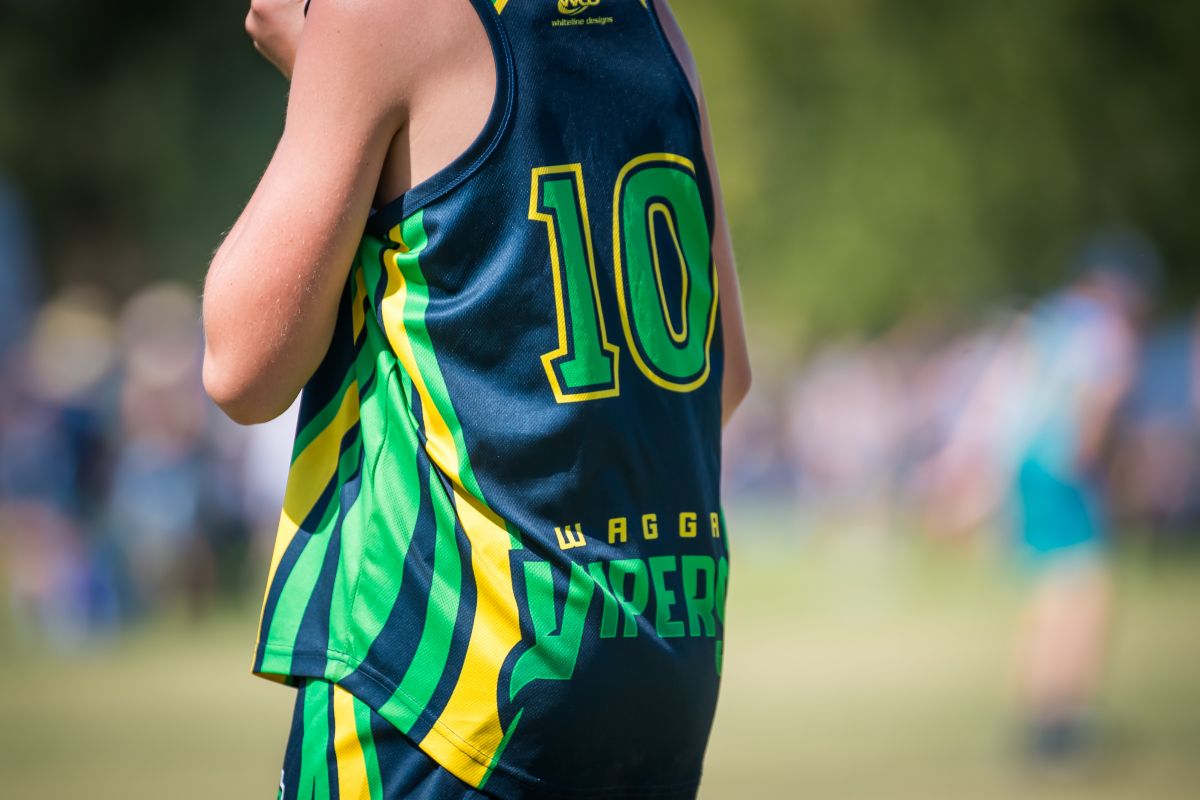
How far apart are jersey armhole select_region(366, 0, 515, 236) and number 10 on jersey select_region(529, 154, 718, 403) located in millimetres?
75

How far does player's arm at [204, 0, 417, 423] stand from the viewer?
1.66 m

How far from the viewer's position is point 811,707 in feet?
26.5

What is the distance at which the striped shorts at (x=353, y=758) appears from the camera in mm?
1707

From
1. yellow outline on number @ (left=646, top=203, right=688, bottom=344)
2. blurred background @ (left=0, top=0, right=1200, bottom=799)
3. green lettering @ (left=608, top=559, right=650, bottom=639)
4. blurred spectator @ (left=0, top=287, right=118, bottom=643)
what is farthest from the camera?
blurred spectator @ (left=0, top=287, right=118, bottom=643)

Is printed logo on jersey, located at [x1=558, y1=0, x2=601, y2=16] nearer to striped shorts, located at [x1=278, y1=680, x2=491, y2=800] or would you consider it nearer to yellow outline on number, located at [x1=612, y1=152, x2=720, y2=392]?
yellow outline on number, located at [x1=612, y1=152, x2=720, y2=392]

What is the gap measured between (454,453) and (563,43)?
0.54m

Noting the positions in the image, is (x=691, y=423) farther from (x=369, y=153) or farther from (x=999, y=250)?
(x=999, y=250)

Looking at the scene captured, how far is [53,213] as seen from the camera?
104ft

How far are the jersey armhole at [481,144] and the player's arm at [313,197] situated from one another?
4 cm

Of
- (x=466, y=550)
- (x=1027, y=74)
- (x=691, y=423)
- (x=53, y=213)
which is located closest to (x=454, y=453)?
(x=466, y=550)

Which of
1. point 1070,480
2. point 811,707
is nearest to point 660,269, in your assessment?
point 1070,480

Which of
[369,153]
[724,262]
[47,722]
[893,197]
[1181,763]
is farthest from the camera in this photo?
[893,197]

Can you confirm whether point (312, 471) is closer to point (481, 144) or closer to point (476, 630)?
point (476, 630)

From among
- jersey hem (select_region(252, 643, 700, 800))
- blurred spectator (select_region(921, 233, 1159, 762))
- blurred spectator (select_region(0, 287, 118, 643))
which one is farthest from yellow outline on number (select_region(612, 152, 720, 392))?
blurred spectator (select_region(0, 287, 118, 643))
